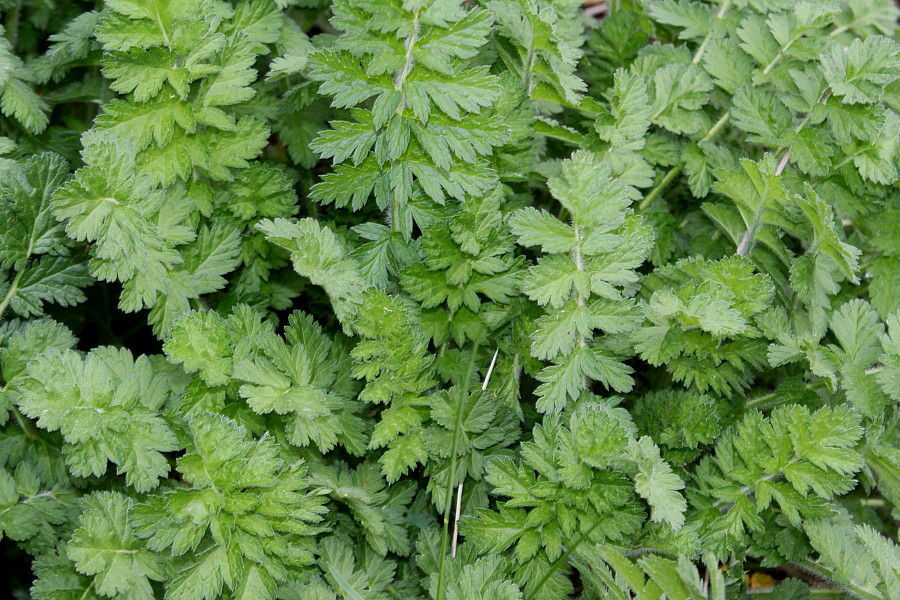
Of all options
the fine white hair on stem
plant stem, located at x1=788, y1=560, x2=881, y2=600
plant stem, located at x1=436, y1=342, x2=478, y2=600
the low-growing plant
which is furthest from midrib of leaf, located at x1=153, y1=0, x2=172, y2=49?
plant stem, located at x1=788, y1=560, x2=881, y2=600

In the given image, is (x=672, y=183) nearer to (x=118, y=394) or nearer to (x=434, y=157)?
(x=434, y=157)

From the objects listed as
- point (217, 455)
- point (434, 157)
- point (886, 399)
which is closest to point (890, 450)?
point (886, 399)

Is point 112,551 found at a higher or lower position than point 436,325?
lower

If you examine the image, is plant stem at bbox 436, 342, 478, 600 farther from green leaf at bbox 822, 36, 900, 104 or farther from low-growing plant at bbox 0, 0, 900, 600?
green leaf at bbox 822, 36, 900, 104

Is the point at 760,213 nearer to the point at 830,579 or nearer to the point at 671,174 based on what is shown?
the point at 671,174

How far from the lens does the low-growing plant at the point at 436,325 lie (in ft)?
7.48

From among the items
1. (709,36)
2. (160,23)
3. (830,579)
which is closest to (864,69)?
(709,36)

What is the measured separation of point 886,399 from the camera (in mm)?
2520

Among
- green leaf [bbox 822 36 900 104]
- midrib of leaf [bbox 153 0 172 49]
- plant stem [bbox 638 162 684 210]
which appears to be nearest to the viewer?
midrib of leaf [bbox 153 0 172 49]

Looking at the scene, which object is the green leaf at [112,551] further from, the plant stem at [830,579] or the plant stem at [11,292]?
the plant stem at [830,579]

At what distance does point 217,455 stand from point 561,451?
92cm

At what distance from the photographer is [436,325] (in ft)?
8.84

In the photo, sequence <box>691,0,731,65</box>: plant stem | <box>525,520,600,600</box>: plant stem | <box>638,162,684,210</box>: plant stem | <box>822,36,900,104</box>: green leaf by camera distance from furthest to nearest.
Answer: <box>691,0,731,65</box>: plant stem < <box>638,162,684,210</box>: plant stem < <box>822,36,900,104</box>: green leaf < <box>525,520,600,600</box>: plant stem

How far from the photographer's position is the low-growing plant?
2279 mm
